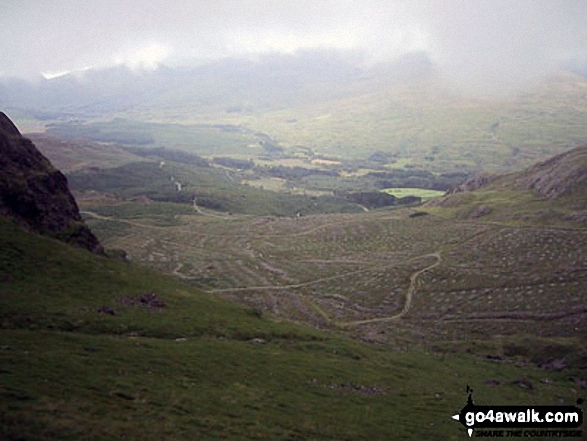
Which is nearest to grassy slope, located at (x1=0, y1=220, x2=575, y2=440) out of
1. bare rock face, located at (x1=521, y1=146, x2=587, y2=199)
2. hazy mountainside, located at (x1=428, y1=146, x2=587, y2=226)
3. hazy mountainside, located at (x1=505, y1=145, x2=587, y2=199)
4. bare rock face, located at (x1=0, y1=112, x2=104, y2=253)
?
bare rock face, located at (x1=0, y1=112, x2=104, y2=253)

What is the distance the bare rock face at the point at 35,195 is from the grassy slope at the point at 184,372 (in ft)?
28.0

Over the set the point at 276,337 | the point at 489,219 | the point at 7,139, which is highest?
the point at 7,139

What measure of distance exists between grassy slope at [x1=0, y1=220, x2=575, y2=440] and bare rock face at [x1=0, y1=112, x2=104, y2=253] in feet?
28.0

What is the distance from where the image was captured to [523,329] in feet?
304

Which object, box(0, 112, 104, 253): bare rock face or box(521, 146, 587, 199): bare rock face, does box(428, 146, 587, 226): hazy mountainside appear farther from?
box(0, 112, 104, 253): bare rock face

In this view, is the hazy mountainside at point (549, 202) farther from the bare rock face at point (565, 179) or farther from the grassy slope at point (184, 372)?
the grassy slope at point (184, 372)

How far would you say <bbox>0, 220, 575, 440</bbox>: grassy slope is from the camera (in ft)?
112

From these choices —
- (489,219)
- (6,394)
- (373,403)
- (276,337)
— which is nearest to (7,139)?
(276,337)

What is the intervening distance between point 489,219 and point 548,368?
103 metres

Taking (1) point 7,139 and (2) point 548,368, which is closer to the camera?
(2) point 548,368

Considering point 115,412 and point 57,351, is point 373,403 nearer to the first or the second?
point 115,412

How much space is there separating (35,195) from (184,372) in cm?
5373

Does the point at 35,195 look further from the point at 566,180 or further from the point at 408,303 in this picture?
the point at 566,180

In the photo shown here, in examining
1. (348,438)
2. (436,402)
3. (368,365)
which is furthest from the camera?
(368,365)
